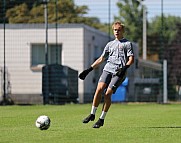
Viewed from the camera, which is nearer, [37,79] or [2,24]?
[2,24]

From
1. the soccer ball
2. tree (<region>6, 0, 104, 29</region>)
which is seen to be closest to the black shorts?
the soccer ball

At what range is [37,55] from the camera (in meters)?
34.3

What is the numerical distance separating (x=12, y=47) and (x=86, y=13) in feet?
12.2

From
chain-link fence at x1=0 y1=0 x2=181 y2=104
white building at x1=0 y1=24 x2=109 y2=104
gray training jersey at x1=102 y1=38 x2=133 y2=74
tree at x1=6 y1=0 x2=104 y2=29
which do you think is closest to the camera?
gray training jersey at x1=102 y1=38 x2=133 y2=74

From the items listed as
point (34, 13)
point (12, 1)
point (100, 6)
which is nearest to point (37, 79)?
point (12, 1)

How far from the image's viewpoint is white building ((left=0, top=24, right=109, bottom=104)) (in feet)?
96.8

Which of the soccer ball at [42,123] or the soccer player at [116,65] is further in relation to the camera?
the soccer player at [116,65]

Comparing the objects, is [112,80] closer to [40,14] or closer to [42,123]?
[42,123]

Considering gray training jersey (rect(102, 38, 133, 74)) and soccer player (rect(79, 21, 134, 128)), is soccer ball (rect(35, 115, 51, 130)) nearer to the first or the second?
soccer player (rect(79, 21, 134, 128))

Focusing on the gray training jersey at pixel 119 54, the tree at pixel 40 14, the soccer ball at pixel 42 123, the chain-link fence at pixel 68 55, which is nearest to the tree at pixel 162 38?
the chain-link fence at pixel 68 55

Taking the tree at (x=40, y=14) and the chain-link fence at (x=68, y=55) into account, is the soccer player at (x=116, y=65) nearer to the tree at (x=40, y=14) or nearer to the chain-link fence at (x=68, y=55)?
the chain-link fence at (x=68, y=55)

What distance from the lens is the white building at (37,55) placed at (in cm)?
2950

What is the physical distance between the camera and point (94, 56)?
37.3 metres

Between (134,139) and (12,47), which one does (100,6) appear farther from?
(134,139)
